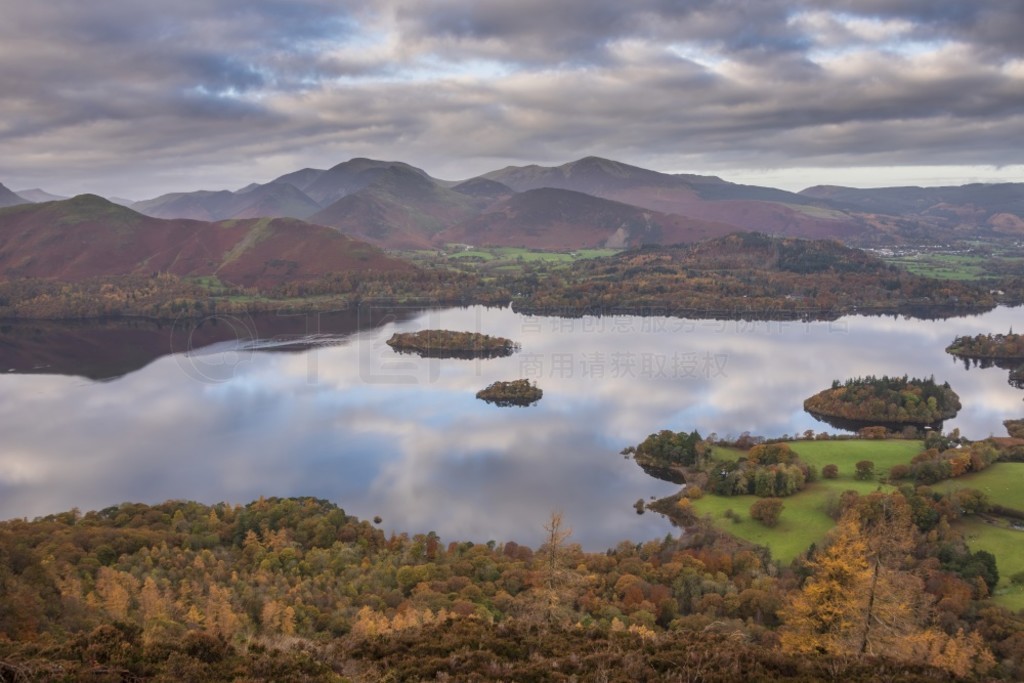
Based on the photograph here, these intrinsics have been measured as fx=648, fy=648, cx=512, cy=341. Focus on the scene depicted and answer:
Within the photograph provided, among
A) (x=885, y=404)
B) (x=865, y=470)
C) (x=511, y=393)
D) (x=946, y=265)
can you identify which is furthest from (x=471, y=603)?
(x=946, y=265)

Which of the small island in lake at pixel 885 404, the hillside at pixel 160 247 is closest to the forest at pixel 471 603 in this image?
the small island in lake at pixel 885 404

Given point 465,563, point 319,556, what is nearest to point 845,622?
point 465,563

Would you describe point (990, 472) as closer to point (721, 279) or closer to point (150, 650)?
point (150, 650)

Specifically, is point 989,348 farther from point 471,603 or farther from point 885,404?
point 471,603

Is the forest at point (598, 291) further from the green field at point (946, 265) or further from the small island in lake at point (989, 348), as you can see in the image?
the small island in lake at point (989, 348)

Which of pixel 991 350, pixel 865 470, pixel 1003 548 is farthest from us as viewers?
pixel 991 350

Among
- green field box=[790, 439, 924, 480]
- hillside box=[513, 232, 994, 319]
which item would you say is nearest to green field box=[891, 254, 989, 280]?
hillside box=[513, 232, 994, 319]
